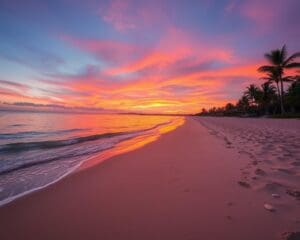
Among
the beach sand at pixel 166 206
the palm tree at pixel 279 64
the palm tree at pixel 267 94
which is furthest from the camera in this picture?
the palm tree at pixel 267 94

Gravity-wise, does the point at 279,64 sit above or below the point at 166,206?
above

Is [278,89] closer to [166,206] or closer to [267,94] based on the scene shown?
[267,94]

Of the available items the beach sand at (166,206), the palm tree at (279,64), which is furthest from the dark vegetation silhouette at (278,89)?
the beach sand at (166,206)

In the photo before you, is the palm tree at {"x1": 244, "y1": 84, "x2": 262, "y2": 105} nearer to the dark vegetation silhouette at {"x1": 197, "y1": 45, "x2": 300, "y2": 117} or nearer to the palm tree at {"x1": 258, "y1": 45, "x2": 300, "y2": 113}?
the dark vegetation silhouette at {"x1": 197, "y1": 45, "x2": 300, "y2": 117}

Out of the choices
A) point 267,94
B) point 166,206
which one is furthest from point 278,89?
point 166,206

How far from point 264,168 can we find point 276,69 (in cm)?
3818

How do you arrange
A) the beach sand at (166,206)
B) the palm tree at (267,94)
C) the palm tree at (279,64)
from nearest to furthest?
the beach sand at (166,206)
the palm tree at (279,64)
the palm tree at (267,94)

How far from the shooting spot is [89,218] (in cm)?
240

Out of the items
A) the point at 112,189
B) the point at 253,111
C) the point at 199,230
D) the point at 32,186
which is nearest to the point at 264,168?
the point at 199,230

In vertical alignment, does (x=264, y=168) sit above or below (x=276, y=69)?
below

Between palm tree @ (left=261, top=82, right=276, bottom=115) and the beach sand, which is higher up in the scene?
palm tree @ (left=261, top=82, right=276, bottom=115)

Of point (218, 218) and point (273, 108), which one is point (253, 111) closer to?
point (273, 108)

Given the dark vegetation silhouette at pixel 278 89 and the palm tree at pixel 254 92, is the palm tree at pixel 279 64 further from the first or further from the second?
the palm tree at pixel 254 92

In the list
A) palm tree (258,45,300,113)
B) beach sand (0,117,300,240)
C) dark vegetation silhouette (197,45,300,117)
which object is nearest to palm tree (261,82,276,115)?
dark vegetation silhouette (197,45,300,117)
